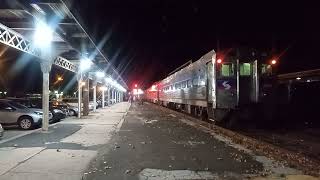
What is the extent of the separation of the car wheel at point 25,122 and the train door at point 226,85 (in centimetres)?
970

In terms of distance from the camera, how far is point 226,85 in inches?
885

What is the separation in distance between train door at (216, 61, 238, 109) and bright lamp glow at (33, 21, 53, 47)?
7.94 metres

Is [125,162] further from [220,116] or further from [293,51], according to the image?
[293,51]

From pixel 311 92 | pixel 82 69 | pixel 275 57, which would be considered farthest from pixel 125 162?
pixel 82 69

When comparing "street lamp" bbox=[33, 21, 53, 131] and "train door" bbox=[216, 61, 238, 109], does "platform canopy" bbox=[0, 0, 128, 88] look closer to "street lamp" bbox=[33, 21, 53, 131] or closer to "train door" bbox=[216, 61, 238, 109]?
"street lamp" bbox=[33, 21, 53, 131]

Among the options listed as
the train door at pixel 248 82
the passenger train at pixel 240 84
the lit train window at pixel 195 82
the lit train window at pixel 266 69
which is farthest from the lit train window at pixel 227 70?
the lit train window at pixel 195 82

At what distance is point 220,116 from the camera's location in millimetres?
23344

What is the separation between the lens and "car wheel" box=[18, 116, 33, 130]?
80.2 feet

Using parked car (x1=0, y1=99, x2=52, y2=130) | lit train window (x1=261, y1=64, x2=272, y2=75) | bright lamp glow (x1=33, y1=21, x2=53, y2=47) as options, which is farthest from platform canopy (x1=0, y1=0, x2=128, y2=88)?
lit train window (x1=261, y1=64, x2=272, y2=75)

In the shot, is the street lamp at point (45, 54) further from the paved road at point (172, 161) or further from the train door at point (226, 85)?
the train door at point (226, 85)

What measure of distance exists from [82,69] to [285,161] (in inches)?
1021

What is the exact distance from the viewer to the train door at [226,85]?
22344mm

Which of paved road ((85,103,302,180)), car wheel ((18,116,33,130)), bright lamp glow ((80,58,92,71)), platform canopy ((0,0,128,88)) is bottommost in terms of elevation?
paved road ((85,103,302,180))

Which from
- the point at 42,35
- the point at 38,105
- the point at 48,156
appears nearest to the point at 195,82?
the point at 38,105
